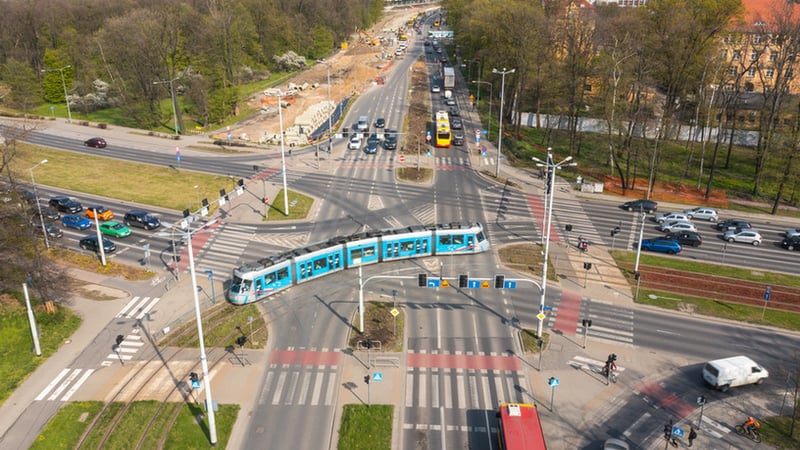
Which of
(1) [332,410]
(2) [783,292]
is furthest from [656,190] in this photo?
(1) [332,410]

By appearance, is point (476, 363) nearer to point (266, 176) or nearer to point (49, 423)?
point (49, 423)

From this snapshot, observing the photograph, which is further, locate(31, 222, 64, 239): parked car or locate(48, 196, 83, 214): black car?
locate(48, 196, 83, 214): black car

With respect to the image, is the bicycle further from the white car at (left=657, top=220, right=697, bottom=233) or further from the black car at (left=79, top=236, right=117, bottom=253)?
the black car at (left=79, top=236, right=117, bottom=253)

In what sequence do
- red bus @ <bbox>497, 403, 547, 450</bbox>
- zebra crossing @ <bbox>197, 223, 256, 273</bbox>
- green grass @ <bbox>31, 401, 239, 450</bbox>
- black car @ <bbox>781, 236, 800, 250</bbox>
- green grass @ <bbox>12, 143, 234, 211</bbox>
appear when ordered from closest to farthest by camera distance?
red bus @ <bbox>497, 403, 547, 450</bbox> → green grass @ <bbox>31, 401, 239, 450</bbox> → zebra crossing @ <bbox>197, 223, 256, 273</bbox> → black car @ <bbox>781, 236, 800, 250</bbox> → green grass @ <bbox>12, 143, 234, 211</bbox>

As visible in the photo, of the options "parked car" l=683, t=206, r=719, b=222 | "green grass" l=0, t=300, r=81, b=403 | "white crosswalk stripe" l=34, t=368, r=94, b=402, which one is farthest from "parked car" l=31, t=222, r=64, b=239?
"parked car" l=683, t=206, r=719, b=222

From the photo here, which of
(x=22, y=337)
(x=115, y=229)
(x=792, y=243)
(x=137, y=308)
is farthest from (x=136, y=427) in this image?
(x=792, y=243)

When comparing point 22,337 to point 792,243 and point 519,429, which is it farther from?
point 792,243

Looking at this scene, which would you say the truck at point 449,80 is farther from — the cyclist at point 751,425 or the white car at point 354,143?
the cyclist at point 751,425
